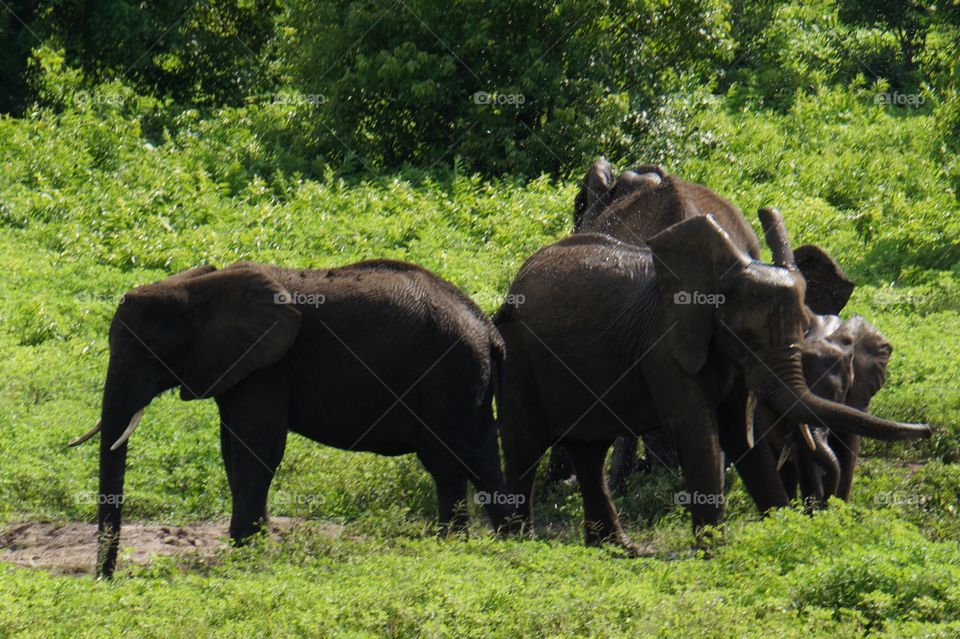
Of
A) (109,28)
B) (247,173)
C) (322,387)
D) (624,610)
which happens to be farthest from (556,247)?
(109,28)

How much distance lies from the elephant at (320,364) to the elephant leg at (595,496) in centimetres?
87

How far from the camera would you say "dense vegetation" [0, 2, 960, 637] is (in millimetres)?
9281

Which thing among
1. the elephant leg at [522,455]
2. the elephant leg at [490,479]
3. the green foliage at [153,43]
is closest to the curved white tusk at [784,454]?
the elephant leg at [522,455]

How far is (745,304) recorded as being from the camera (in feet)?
36.4

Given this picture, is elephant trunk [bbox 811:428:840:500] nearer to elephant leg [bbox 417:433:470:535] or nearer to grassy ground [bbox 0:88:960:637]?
grassy ground [bbox 0:88:960:637]

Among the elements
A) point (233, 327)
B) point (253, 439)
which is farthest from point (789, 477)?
point (233, 327)

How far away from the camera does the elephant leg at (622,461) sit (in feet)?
46.2

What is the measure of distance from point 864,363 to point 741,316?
2.28m

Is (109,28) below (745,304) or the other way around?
A: the other way around

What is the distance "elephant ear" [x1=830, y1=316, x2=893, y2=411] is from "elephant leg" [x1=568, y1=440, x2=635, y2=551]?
195cm

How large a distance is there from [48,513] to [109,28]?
12.2 meters

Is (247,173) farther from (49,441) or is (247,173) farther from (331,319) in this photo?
(331,319)

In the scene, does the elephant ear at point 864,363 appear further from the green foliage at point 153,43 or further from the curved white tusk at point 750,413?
the green foliage at point 153,43

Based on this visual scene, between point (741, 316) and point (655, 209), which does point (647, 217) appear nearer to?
point (655, 209)
